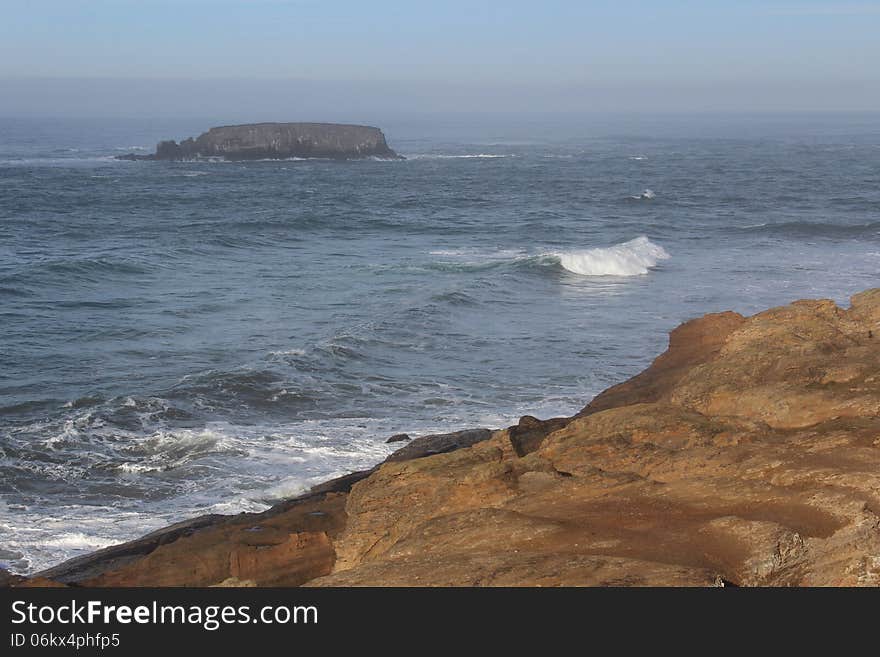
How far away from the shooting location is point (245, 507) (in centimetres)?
1544

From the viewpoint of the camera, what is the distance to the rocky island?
9075cm

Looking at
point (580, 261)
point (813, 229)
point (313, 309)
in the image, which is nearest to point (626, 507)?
point (313, 309)

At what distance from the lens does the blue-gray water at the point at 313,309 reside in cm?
1752

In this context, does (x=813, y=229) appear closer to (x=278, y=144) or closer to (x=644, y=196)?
(x=644, y=196)

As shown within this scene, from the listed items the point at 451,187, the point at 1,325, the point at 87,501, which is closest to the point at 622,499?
the point at 87,501

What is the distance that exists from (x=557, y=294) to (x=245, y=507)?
19255 millimetres

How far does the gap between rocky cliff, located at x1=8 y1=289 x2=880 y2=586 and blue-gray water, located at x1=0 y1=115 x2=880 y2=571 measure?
402cm

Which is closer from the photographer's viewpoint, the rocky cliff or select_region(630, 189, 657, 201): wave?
the rocky cliff

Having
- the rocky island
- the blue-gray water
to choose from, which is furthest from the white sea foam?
the rocky island

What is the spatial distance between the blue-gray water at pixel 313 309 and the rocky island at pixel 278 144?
21935mm

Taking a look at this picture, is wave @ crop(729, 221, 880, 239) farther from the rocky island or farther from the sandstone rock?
the rocky island

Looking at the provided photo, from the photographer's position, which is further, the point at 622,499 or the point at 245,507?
the point at 245,507

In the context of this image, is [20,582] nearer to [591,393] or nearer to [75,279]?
[591,393]

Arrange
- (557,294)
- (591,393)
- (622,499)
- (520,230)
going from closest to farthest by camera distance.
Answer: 1. (622,499)
2. (591,393)
3. (557,294)
4. (520,230)
